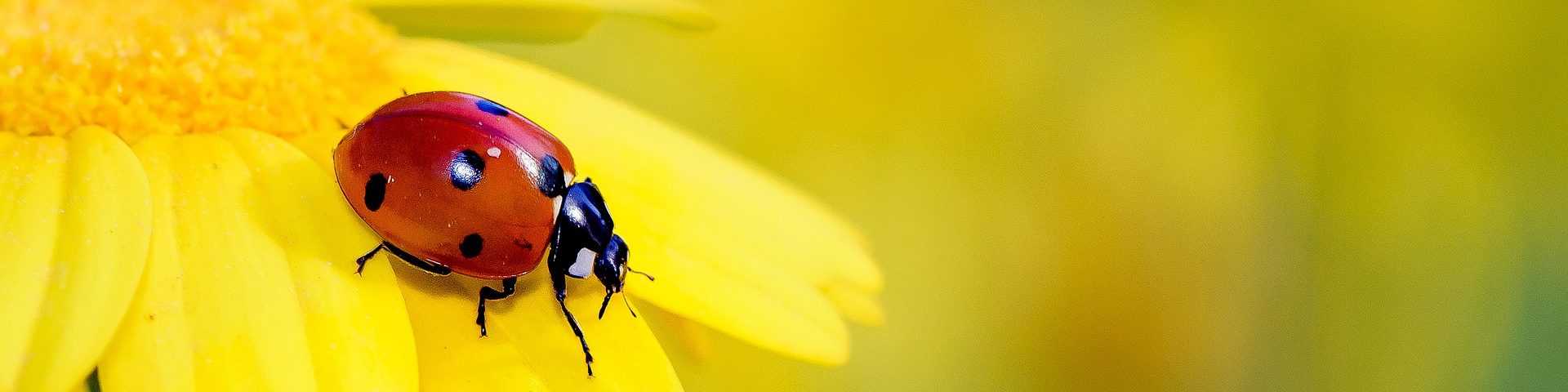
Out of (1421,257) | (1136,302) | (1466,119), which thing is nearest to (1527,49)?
(1466,119)

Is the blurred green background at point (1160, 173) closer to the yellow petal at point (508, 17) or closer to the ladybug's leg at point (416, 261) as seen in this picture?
the yellow petal at point (508, 17)

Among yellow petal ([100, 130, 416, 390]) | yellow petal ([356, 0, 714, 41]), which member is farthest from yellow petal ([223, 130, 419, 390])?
yellow petal ([356, 0, 714, 41])

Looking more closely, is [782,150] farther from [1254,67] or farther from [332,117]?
[332,117]

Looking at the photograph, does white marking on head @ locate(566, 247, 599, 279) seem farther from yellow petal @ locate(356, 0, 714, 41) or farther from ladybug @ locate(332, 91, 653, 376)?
yellow petal @ locate(356, 0, 714, 41)

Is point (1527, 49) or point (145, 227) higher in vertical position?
point (1527, 49)

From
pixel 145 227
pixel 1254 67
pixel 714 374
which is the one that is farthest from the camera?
pixel 1254 67
